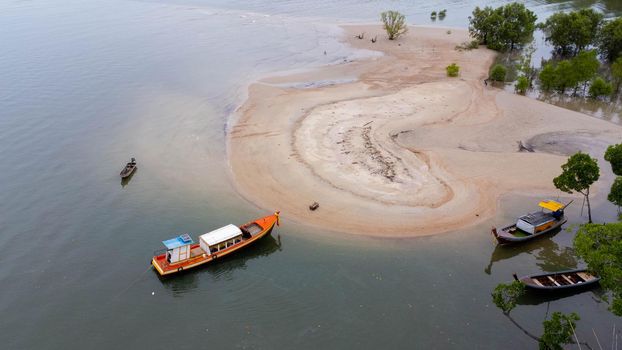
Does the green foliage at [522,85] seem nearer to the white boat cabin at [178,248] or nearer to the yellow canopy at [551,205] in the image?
the yellow canopy at [551,205]

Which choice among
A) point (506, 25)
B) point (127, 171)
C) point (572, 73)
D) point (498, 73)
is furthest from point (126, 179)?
point (506, 25)

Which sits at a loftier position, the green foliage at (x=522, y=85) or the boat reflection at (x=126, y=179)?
the green foliage at (x=522, y=85)

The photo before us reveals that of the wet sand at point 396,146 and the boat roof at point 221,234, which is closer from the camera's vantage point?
the boat roof at point 221,234

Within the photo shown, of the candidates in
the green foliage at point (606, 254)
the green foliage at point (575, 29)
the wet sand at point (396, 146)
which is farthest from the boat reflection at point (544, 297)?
the green foliage at point (575, 29)

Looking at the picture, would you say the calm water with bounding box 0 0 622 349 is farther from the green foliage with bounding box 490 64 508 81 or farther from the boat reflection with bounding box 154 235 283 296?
the green foliage with bounding box 490 64 508 81

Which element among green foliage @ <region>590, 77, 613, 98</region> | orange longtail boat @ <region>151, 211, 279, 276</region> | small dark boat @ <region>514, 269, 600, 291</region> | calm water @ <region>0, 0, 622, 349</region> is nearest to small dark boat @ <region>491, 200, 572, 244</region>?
calm water @ <region>0, 0, 622, 349</region>

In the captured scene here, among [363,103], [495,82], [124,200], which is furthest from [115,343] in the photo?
[495,82]
